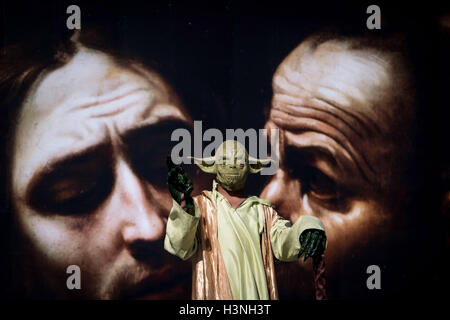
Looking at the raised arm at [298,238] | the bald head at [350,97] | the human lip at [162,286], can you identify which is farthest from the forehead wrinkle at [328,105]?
the raised arm at [298,238]

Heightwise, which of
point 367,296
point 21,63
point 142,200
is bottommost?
point 367,296

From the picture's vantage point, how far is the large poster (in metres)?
5.37

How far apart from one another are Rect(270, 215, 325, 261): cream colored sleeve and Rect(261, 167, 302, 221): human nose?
1359 mm

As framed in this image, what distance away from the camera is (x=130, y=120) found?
217 inches

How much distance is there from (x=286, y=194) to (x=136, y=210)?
1055 mm

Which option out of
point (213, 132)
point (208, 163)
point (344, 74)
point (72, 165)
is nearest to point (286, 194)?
point (213, 132)

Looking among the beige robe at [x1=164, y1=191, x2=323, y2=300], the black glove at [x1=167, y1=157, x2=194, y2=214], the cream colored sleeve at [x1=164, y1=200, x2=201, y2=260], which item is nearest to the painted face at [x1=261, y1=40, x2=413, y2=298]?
the beige robe at [x1=164, y1=191, x2=323, y2=300]

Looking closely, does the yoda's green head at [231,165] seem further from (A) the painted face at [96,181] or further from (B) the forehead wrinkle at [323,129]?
(B) the forehead wrinkle at [323,129]

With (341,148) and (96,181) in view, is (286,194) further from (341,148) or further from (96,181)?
(96,181)

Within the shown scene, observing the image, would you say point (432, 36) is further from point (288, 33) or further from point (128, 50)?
point (128, 50)

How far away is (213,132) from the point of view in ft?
18.1

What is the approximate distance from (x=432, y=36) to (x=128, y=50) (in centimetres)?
218

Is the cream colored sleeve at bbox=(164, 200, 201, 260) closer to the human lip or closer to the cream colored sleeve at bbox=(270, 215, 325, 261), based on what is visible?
the cream colored sleeve at bbox=(270, 215, 325, 261)

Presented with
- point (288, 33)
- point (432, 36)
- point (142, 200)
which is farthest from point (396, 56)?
point (142, 200)
